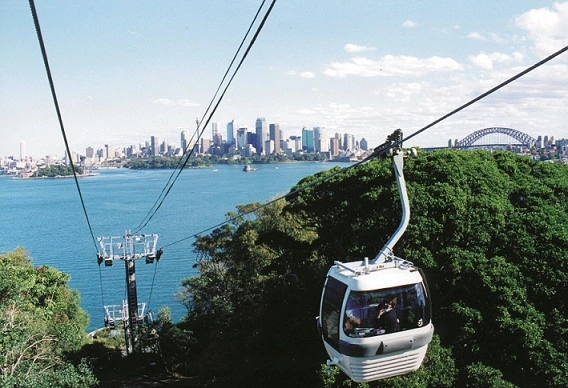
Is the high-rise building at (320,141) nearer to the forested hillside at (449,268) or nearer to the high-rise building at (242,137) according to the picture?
the high-rise building at (242,137)

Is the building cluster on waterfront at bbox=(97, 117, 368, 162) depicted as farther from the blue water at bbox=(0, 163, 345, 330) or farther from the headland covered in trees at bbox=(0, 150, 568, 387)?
the headland covered in trees at bbox=(0, 150, 568, 387)

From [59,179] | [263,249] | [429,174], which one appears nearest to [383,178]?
[429,174]

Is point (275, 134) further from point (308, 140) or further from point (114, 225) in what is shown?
point (114, 225)

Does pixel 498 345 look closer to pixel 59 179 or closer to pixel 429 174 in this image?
pixel 429 174

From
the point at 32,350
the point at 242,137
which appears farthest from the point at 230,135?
the point at 32,350

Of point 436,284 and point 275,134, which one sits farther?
point 275,134

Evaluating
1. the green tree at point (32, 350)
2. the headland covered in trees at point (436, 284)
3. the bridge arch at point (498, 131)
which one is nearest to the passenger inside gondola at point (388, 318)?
the headland covered in trees at point (436, 284)

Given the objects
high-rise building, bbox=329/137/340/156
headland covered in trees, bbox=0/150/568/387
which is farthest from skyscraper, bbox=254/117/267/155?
headland covered in trees, bbox=0/150/568/387
